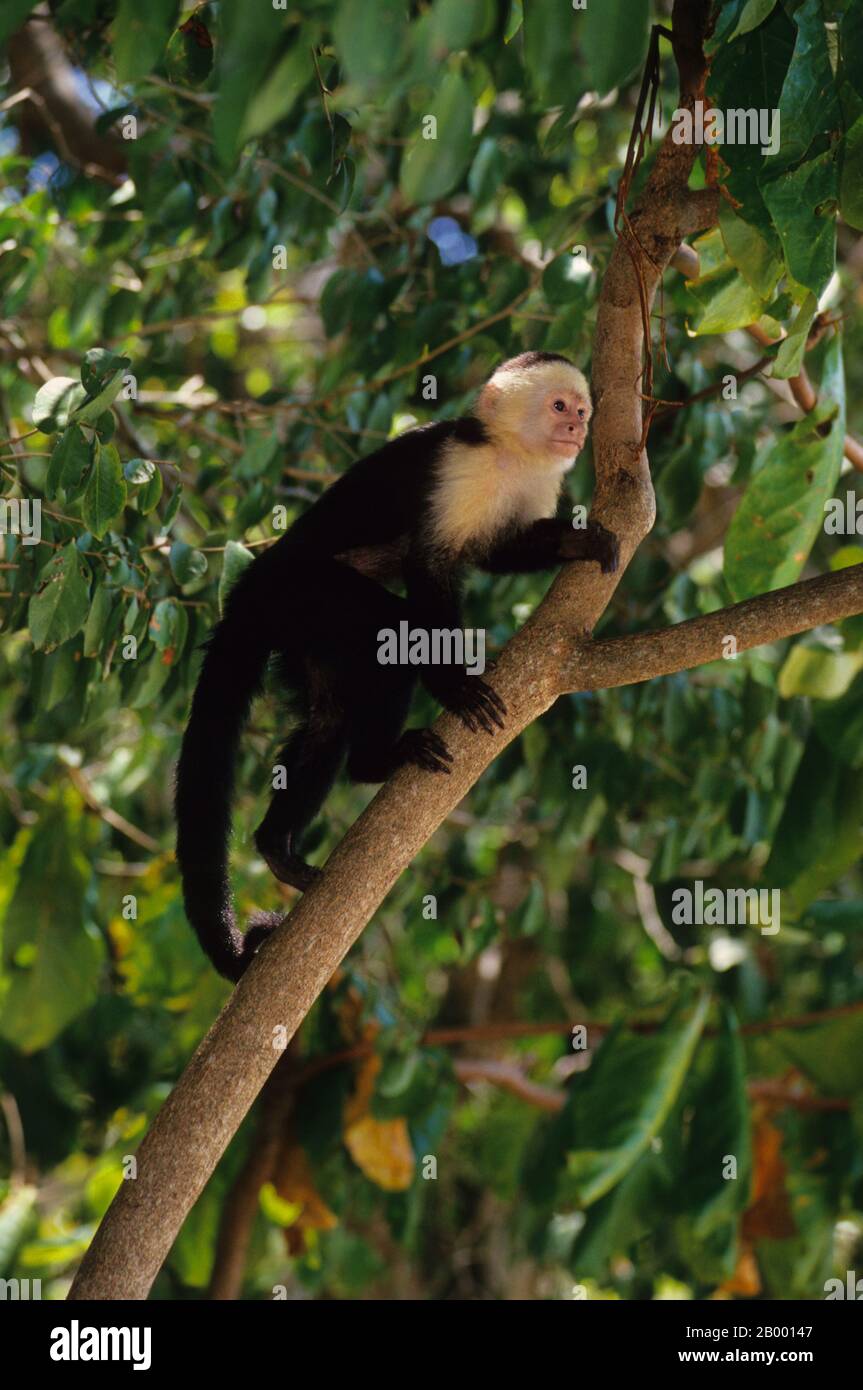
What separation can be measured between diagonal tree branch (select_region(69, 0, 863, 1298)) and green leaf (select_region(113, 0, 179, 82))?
3.67 feet

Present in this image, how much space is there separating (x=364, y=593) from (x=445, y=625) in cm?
18

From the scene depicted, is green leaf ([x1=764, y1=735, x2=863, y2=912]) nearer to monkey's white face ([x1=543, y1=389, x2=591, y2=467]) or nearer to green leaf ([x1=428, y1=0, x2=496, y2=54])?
monkey's white face ([x1=543, y1=389, x2=591, y2=467])

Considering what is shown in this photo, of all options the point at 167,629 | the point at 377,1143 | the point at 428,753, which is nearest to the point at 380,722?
the point at 167,629

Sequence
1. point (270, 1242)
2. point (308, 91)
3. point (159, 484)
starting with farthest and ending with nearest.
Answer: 1. point (270, 1242)
2. point (308, 91)
3. point (159, 484)

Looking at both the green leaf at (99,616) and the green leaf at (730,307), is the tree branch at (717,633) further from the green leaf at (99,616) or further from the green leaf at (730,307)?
the green leaf at (99,616)

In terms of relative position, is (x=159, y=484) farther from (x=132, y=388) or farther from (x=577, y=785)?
(x=577, y=785)

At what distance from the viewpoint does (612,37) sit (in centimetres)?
117

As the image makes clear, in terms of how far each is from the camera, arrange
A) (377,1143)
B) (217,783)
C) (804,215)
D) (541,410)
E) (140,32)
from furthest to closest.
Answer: (377,1143)
(541,410)
(217,783)
(804,215)
(140,32)

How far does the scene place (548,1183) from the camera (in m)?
4.07

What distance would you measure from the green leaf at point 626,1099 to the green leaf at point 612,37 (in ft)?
9.67

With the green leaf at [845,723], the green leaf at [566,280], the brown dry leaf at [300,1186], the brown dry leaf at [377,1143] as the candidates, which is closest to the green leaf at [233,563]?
the green leaf at [566,280]

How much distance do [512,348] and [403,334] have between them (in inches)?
17.2

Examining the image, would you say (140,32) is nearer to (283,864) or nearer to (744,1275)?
(283,864)
